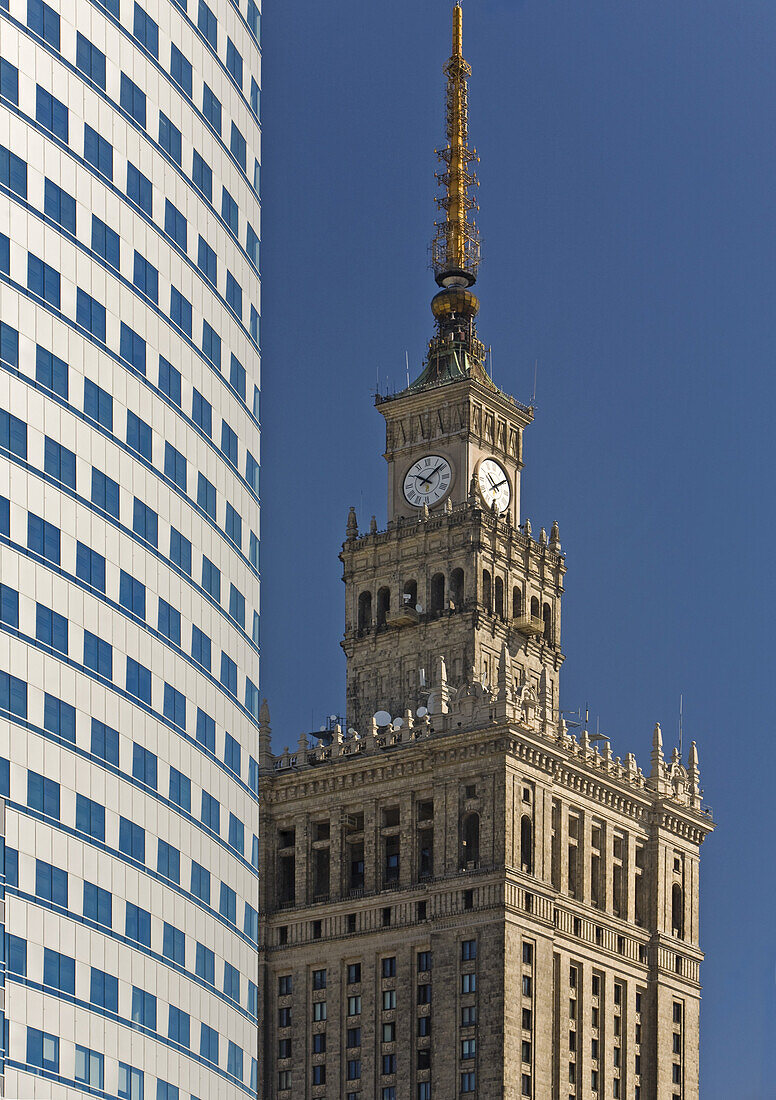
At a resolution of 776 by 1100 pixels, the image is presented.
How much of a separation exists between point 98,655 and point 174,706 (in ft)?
33.5

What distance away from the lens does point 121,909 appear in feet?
458

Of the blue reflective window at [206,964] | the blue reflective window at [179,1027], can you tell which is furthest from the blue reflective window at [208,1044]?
the blue reflective window at [206,964]

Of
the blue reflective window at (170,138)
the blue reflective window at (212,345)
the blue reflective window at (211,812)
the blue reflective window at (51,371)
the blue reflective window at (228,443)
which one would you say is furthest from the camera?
the blue reflective window at (228,443)

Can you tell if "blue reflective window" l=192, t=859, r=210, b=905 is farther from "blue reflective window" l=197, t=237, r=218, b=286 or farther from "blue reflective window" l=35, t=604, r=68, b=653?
"blue reflective window" l=197, t=237, r=218, b=286

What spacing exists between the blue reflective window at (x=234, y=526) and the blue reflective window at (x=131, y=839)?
74.0 ft

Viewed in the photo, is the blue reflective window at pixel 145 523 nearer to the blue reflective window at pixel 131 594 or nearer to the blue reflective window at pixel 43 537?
the blue reflective window at pixel 131 594

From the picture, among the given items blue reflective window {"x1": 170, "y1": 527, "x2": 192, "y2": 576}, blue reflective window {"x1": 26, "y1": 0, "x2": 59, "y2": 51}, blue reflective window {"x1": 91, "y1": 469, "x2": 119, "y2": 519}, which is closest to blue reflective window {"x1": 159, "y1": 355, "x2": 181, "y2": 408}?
blue reflective window {"x1": 170, "y1": 527, "x2": 192, "y2": 576}

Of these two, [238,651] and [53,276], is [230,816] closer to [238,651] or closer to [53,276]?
[238,651]

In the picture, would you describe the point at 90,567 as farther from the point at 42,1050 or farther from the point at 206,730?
the point at 42,1050

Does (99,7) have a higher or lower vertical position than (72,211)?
higher

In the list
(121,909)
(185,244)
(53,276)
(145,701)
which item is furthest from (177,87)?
(121,909)

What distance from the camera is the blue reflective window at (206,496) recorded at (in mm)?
155625

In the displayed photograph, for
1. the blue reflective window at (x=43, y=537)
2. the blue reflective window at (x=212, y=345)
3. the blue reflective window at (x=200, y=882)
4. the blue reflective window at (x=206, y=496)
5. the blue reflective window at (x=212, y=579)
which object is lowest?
the blue reflective window at (x=200, y=882)

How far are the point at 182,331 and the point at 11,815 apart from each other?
33999mm
